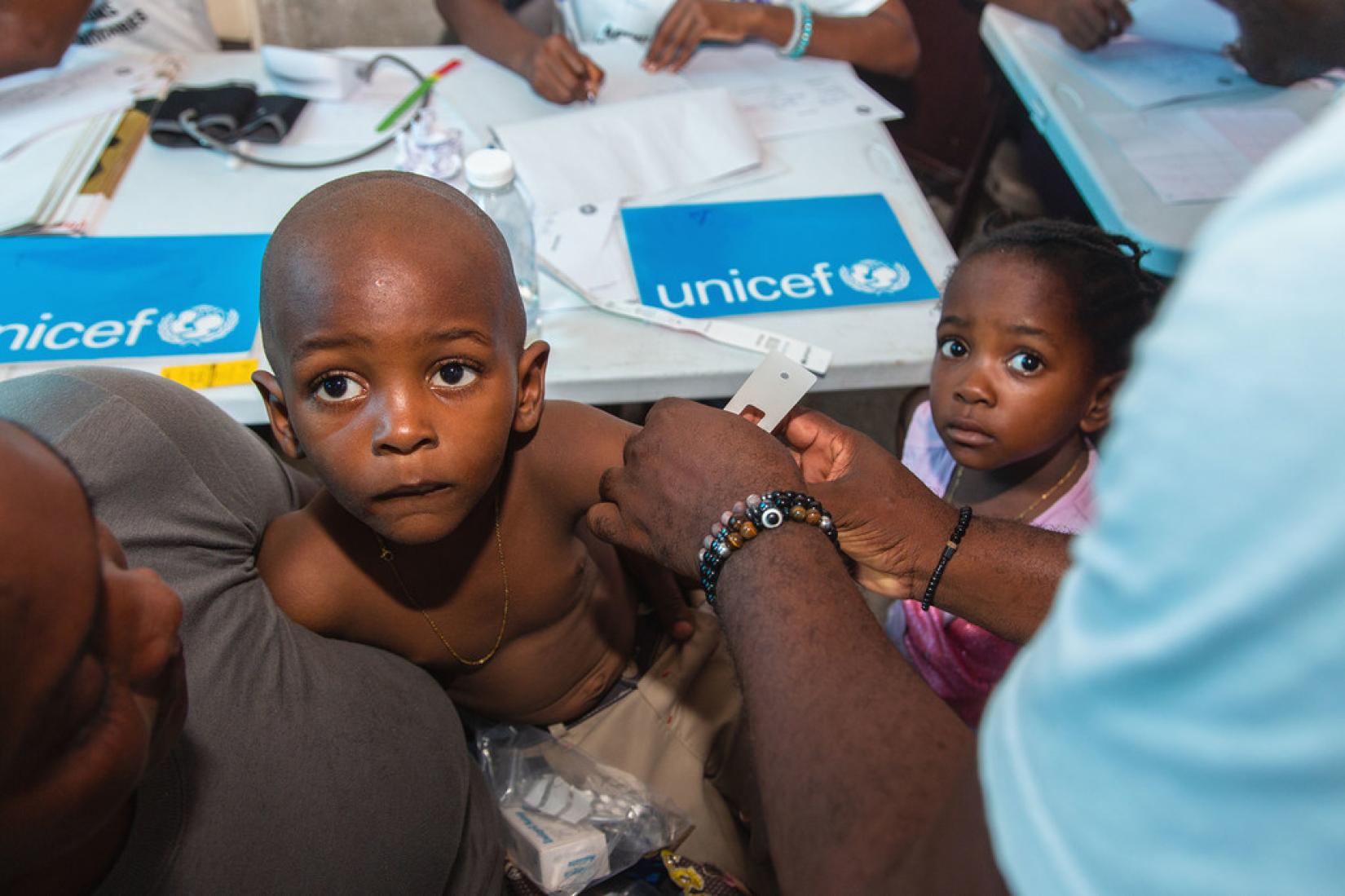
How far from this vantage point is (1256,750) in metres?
0.37

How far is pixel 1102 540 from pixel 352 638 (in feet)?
3.44

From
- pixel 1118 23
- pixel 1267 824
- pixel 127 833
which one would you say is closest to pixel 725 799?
pixel 127 833

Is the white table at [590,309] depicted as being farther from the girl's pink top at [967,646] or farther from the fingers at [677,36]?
the girl's pink top at [967,646]

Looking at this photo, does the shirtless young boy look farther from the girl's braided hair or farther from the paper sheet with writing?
the paper sheet with writing

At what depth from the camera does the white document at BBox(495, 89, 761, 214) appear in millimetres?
1810

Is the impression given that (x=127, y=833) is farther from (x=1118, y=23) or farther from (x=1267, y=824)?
(x=1118, y=23)

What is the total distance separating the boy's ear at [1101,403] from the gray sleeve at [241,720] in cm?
106

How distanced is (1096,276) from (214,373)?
4.47 ft

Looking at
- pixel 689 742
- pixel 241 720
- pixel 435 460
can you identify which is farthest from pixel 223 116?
pixel 689 742

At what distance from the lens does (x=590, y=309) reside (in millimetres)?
1555

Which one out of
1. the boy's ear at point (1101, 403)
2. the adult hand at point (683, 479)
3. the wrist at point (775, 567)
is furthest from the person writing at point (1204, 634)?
the boy's ear at point (1101, 403)

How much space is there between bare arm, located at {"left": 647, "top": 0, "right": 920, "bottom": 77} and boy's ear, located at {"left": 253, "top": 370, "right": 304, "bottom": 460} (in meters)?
1.57

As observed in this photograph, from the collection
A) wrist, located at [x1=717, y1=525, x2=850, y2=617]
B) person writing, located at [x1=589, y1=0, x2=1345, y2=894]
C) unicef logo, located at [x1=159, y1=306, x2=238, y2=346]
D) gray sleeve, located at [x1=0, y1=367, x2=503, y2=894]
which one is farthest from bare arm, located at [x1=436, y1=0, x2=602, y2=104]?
person writing, located at [x1=589, y1=0, x2=1345, y2=894]

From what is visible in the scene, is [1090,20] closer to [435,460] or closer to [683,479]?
[683,479]
